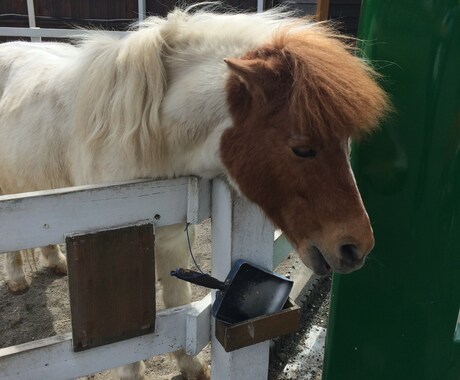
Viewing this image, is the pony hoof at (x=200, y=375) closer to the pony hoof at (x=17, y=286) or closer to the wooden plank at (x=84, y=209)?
the wooden plank at (x=84, y=209)

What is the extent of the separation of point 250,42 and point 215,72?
198 millimetres

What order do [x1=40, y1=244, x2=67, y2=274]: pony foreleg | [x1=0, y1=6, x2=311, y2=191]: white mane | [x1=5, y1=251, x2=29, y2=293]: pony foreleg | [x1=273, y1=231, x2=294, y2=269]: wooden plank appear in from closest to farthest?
[x1=0, y1=6, x2=311, y2=191]: white mane → [x1=273, y1=231, x2=294, y2=269]: wooden plank → [x1=5, y1=251, x2=29, y2=293]: pony foreleg → [x1=40, y1=244, x2=67, y2=274]: pony foreleg

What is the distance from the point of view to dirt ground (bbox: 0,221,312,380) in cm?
274

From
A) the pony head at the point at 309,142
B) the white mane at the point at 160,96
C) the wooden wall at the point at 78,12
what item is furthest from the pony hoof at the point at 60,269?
the wooden wall at the point at 78,12

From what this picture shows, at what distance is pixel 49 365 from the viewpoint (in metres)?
1.38

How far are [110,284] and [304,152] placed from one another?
0.76 meters

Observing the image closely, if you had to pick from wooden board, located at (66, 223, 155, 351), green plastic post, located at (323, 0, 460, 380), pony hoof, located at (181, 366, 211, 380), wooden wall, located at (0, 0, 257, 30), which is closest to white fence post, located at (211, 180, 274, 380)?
wooden board, located at (66, 223, 155, 351)

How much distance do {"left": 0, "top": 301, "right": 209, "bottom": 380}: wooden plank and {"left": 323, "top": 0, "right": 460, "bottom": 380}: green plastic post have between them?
2.28 ft

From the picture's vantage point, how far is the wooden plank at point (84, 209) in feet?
4.04

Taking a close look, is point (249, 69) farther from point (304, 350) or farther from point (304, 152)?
point (304, 350)

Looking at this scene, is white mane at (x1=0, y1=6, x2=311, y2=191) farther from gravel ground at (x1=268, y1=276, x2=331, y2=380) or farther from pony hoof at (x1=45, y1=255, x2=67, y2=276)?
pony hoof at (x1=45, y1=255, x2=67, y2=276)

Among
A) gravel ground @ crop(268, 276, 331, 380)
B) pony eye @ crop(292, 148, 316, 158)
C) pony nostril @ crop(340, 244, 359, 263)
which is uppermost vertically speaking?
pony eye @ crop(292, 148, 316, 158)

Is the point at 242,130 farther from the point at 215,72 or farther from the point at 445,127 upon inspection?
the point at 445,127

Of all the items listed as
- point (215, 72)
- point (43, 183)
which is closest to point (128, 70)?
point (215, 72)
